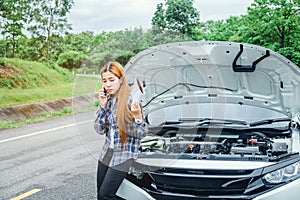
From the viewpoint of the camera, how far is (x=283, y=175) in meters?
3.21

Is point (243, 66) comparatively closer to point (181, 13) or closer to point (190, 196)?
point (190, 196)

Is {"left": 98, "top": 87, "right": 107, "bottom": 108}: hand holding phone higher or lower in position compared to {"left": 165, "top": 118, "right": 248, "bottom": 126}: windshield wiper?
higher

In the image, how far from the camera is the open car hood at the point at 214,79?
4.46 metres

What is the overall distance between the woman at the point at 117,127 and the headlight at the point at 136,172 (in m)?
0.12

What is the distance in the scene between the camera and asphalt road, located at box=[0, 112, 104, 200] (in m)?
5.05

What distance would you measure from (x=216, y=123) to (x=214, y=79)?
0.76m

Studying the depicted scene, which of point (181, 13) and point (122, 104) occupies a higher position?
point (181, 13)

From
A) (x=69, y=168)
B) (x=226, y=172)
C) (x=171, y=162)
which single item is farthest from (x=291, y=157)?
(x=69, y=168)

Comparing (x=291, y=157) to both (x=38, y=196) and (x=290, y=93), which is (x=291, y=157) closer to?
(x=290, y=93)

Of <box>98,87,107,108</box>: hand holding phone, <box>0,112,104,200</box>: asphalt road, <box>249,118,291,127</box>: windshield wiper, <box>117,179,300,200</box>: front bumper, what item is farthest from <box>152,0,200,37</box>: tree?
<box>117,179,300,200</box>: front bumper

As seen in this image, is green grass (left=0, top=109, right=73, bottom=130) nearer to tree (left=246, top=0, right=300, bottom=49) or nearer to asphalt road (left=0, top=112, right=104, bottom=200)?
asphalt road (left=0, top=112, right=104, bottom=200)

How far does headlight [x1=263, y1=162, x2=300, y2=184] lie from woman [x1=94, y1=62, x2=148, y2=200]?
1033 millimetres

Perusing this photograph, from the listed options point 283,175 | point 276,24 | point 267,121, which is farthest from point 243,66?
point 276,24

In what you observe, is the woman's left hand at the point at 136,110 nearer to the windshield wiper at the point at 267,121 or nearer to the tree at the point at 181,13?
the windshield wiper at the point at 267,121
